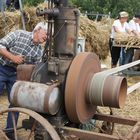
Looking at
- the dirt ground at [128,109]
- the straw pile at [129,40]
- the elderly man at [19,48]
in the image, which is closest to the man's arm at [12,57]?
the elderly man at [19,48]

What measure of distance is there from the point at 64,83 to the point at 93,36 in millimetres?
6568

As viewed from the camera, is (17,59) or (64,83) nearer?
(64,83)

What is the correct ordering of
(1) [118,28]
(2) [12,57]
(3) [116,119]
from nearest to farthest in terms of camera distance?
(3) [116,119], (2) [12,57], (1) [118,28]

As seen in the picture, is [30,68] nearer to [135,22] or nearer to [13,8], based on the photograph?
[13,8]

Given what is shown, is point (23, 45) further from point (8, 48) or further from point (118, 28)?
point (118, 28)

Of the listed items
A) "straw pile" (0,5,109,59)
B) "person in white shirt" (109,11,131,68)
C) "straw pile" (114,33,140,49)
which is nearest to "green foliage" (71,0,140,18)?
"straw pile" (0,5,109,59)

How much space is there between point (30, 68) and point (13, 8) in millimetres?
4335

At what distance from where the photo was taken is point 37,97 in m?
3.38

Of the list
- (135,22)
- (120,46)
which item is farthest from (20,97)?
(135,22)

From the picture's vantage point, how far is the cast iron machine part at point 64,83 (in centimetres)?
342

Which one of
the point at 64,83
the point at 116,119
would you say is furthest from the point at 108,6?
the point at 64,83

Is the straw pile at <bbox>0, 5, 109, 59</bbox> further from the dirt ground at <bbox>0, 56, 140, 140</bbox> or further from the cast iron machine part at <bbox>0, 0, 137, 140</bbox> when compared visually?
the cast iron machine part at <bbox>0, 0, 137, 140</bbox>

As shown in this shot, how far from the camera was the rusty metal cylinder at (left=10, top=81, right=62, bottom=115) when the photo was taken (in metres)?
3.36

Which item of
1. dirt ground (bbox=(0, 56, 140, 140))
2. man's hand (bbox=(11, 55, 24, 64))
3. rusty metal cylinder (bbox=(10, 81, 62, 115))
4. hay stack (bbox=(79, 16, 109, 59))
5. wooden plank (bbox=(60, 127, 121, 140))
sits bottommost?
dirt ground (bbox=(0, 56, 140, 140))
